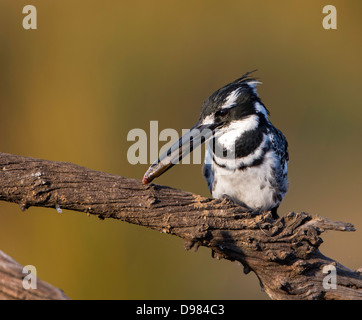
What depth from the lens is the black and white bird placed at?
2559mm

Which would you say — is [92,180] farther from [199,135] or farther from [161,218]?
[199,135]

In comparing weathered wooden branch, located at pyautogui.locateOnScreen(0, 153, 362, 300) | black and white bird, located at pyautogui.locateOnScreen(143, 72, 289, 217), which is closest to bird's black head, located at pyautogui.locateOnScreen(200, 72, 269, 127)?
black and white bird, located at pyautogui.locateOnScreen(143, 72, 289, 217)

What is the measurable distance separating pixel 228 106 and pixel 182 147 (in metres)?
0.30

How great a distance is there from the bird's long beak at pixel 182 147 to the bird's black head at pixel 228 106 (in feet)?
0.15

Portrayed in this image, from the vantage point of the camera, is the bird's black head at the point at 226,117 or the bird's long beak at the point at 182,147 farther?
the bird's black head at the point at 226,117

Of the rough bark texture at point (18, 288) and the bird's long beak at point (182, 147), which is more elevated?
the bird's long beak at point (182, 147)

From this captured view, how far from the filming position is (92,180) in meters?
2.19

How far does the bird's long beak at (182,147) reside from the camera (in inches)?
92.7

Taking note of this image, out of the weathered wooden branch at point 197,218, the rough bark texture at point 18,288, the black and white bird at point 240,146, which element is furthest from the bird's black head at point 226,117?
the rough bark texture at point 18,288

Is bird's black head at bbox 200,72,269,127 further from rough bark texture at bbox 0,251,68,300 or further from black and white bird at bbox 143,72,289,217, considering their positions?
rough bark texture at bbox 0,251,68,300

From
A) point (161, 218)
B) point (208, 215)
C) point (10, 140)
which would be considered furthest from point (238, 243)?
point (10, 140)

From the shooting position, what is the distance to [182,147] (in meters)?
2.50

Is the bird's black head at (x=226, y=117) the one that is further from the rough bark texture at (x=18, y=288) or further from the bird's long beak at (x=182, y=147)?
the rough bark texture at (x=18, y=288)

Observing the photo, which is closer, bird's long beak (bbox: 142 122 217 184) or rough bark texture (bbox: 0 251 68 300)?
rough bark texture (bbox: 0 251 68 300)
